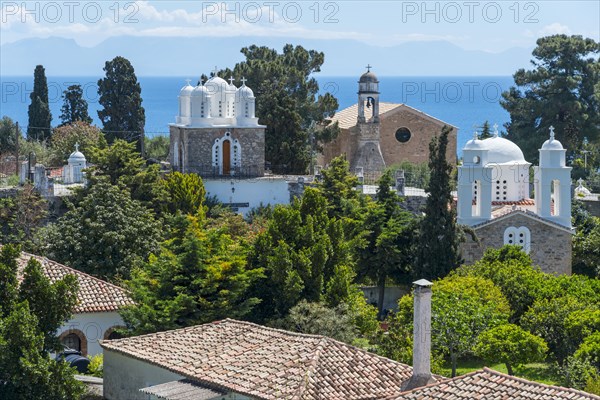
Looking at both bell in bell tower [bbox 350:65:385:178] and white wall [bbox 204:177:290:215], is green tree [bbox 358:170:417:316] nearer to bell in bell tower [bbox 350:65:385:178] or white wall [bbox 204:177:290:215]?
white wall [bbox 204:177:290:215]

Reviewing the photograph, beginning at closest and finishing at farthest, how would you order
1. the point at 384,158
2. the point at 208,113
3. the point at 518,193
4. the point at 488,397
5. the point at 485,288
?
1. the point at 488,397
2. the point at 485,288
3. the point at 518,193
4. the point at 208,113
5. the point at 384,158

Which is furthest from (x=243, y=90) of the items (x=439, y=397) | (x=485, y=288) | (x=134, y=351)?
(x=439, y=397)

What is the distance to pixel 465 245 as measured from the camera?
127ft

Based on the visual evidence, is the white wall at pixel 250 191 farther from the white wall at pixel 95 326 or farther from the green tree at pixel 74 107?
the green tree at pixel 74 107

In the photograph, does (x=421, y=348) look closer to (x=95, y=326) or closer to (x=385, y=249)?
(x=95, y=326)

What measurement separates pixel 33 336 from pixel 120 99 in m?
33.4

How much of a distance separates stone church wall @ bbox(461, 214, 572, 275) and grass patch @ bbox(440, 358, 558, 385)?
728 centimetres

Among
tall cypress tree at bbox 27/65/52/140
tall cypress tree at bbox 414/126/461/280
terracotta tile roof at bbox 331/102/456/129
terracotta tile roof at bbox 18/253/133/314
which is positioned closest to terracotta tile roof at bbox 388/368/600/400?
terracotta tile roof at bbox 18/253/133/314

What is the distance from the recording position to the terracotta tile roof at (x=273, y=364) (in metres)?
21.5

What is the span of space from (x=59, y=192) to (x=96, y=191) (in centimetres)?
621

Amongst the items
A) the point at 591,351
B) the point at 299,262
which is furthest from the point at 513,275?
the point at 299,262

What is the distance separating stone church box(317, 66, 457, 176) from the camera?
2127 inches

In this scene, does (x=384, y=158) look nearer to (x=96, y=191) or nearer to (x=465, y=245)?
(x=465, y=245)

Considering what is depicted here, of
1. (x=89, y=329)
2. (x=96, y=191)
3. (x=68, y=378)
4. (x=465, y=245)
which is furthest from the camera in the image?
(x=465, y=245)
